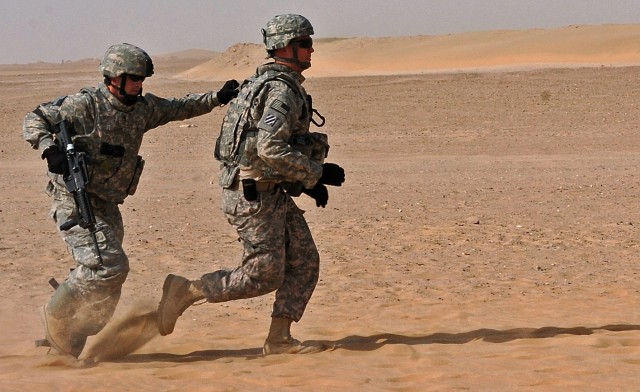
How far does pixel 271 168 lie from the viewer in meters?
6.11

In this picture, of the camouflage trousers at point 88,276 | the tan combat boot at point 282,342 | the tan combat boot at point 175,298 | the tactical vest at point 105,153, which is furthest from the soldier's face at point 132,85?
the tan combat boot at point 282,342

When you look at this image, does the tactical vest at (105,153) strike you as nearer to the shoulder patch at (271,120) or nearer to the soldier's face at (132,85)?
the soldier's face at (132,85)

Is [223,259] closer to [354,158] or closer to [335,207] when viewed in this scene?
[335,207]

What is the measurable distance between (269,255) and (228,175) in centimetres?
49

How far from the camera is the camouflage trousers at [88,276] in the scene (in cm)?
615

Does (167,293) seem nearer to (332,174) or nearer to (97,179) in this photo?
(97,179)

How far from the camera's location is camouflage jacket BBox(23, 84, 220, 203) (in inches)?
247

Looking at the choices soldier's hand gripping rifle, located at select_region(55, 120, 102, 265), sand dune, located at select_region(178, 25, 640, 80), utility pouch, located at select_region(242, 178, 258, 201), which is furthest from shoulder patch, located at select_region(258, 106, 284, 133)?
sand dune, located at select_region(178, 25, 640, 80)

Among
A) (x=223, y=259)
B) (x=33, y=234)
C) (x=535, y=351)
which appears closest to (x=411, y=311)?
(x=535, y=351)

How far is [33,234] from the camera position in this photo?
11.6 meters

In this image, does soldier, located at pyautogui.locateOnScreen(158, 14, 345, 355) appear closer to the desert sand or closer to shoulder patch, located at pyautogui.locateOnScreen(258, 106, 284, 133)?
shoulder patch, located at pyautogui.locateOnScreen(258, 106, 284, 133)

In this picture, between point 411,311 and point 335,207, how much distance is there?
498 centimetres

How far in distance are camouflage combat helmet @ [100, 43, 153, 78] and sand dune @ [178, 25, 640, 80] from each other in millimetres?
43136

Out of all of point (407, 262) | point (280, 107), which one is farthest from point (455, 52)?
point (280, 107)
